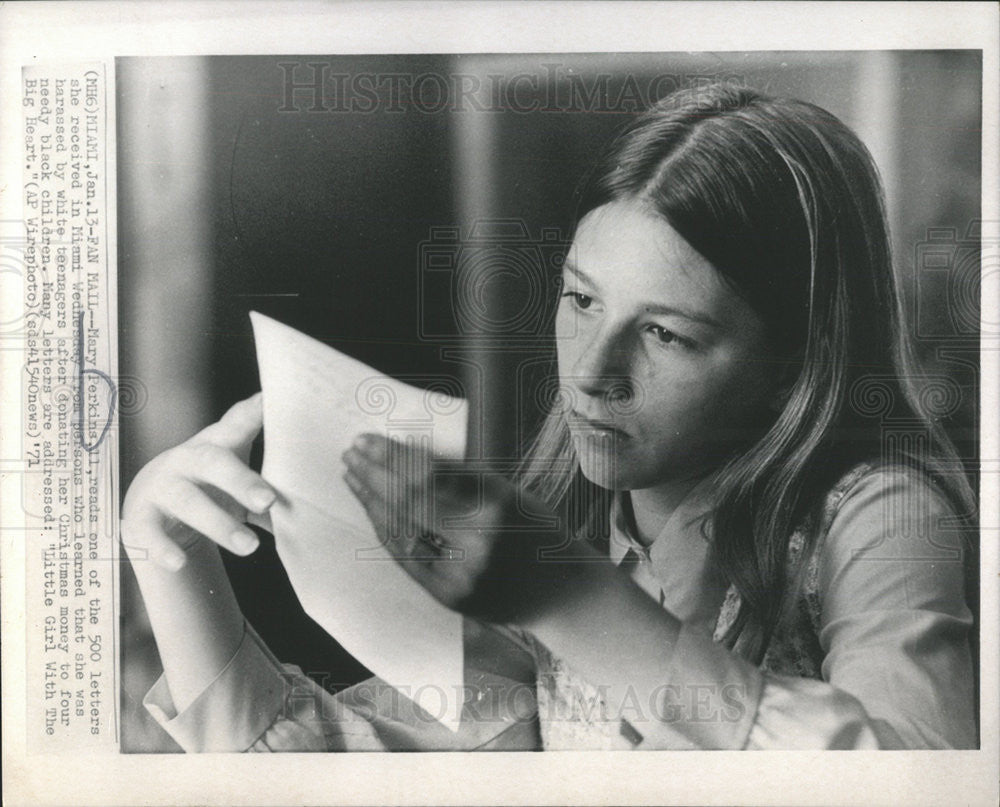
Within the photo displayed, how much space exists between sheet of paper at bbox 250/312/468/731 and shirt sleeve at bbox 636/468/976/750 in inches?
10.4

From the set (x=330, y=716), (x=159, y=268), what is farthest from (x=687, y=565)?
(x=159, y=268)

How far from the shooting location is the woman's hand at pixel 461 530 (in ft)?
2.75

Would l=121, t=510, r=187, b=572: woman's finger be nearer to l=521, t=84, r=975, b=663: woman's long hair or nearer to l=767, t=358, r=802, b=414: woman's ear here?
l=521, t=84, r=975, b=663: woman's long hair

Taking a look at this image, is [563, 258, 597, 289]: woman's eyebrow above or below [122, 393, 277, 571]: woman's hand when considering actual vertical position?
above

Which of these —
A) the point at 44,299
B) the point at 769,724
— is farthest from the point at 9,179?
the point at 769,724

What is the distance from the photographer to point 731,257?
81 cm

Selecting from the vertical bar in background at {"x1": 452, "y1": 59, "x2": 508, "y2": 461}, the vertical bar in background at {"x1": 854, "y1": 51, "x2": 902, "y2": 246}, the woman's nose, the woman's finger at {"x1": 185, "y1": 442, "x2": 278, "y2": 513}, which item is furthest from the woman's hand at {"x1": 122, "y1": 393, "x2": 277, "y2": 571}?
the vertical bar in background at {"x1": 854, "y1": 51, "x2": 902, "y2": 246}

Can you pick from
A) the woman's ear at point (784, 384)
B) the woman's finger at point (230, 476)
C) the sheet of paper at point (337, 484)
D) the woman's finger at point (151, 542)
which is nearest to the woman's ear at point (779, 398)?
the woman's ear at point (784, 384)

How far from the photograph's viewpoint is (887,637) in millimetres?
825

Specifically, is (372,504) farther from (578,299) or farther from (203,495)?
(578,299)

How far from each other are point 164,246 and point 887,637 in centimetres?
85

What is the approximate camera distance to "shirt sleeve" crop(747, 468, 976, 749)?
82 cm

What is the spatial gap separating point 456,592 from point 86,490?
41 centimetres

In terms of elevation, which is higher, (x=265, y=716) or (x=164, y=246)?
(x=164, y=246)
